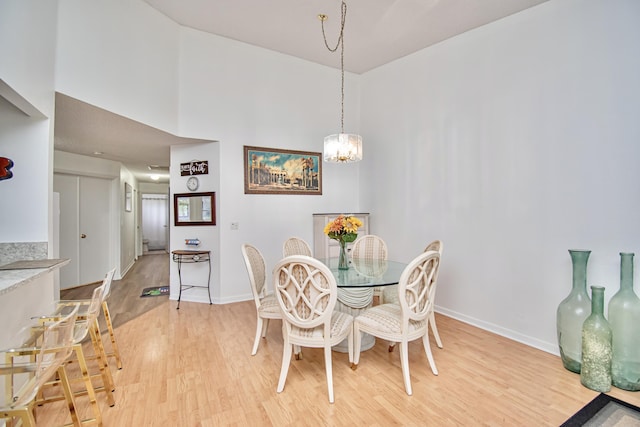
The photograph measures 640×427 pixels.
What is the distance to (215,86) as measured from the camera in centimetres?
427

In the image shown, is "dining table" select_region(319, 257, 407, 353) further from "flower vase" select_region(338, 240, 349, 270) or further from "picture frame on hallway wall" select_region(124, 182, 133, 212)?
"picture frame on hallway wall" select_region(124, 182, 133, 212)

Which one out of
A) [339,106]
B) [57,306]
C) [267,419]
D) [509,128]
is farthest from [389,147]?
[57,306]

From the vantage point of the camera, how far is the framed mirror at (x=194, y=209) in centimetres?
440

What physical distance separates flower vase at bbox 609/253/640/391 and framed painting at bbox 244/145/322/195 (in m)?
3.70

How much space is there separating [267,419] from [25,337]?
1615 mm

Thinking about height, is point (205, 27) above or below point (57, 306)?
above

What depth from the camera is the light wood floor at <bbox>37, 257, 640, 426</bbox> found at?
194 centimetres

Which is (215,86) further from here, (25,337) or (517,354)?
(517,354)

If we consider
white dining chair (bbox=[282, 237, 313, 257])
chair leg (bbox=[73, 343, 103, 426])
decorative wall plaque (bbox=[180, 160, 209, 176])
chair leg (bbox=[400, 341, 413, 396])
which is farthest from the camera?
decorative wall plaque (bbox=[180, 160, 209, 176])

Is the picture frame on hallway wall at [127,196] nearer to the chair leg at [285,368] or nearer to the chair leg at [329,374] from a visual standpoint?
the chair leg at [285,368]

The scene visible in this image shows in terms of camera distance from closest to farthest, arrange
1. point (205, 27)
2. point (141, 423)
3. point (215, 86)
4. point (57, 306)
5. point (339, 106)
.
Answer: point (141, 423) → point (57, 306) → point (205, 27) → point (215, 86) → point (339, 106)

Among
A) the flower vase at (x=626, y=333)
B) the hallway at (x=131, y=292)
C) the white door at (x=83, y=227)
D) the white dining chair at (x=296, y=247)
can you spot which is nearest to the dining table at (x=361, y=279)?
the white dining chair at (x=296, y=247)

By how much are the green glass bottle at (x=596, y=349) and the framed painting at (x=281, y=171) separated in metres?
3.63

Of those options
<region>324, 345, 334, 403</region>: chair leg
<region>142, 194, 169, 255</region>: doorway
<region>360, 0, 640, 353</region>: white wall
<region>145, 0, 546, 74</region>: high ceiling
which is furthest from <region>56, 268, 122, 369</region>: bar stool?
<region>142, 194, 169, 255</region>: doorway
